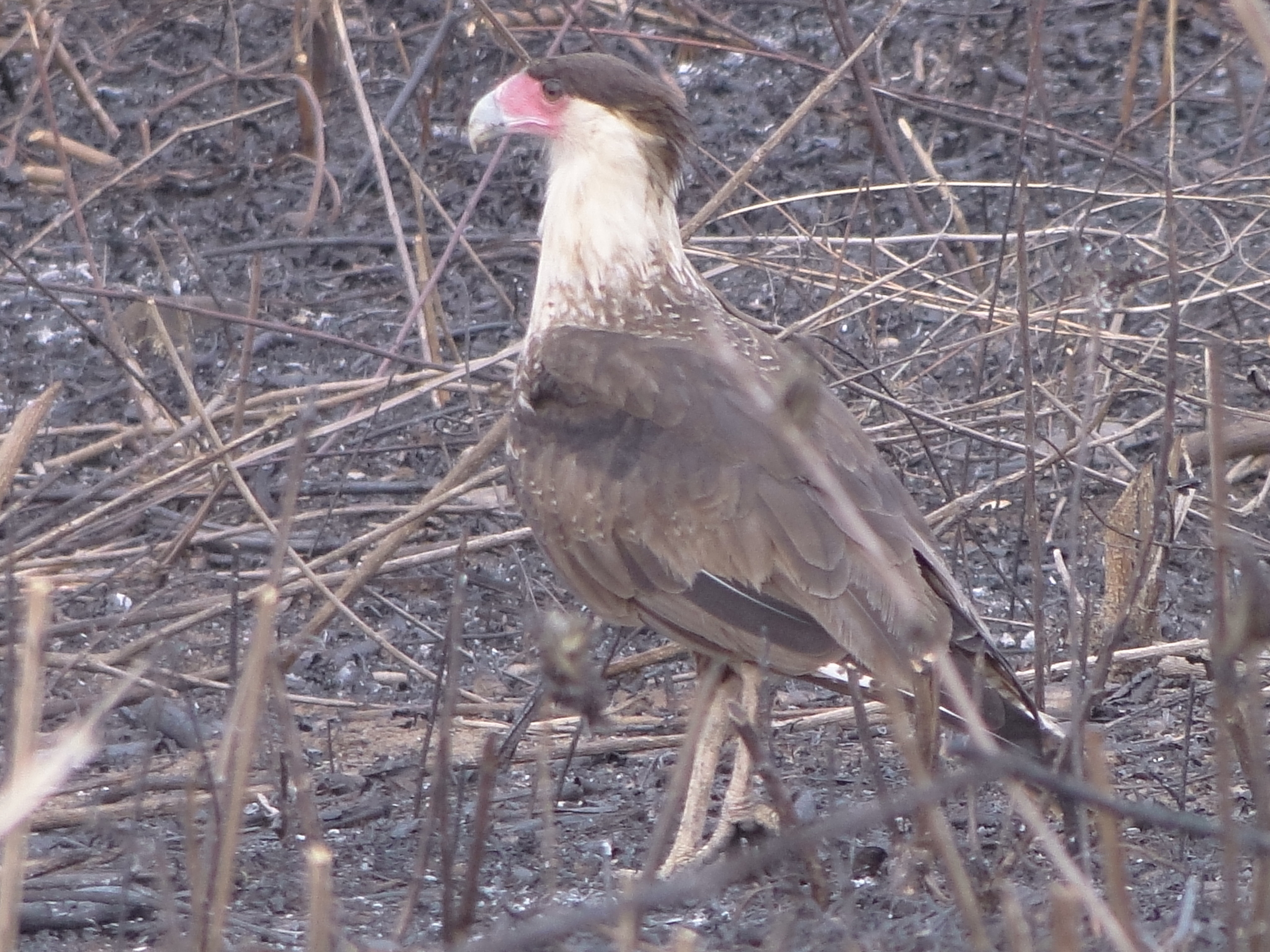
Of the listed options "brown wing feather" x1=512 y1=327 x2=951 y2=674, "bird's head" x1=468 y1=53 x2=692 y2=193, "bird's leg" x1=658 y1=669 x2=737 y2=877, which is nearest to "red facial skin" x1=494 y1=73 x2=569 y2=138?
"bird's head" x1=468 y1=53 x2=692 y2=193

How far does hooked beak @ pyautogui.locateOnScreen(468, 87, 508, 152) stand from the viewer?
5.21 metres

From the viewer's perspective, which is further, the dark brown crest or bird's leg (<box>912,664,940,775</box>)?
the dark brown crest

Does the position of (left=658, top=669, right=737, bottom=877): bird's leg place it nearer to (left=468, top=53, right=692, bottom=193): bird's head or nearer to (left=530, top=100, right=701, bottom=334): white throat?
(left=530, top=100, right=701, bottom=334): white throat

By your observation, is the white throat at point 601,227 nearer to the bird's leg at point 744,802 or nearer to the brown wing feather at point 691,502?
the brown wing feather at point 691,502

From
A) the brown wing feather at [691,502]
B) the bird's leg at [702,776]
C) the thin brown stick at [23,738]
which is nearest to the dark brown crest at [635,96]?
the brown wing feather at [691,502]

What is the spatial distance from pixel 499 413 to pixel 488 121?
1.33 meters

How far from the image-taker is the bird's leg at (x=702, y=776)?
4438mm

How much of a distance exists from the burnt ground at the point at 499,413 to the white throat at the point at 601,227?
73 cm

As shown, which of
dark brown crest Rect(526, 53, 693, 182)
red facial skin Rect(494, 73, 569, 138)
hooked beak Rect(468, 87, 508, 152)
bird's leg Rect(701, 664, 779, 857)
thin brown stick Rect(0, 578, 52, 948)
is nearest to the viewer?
thin brown stick Rect(0, 578, 52, 948)

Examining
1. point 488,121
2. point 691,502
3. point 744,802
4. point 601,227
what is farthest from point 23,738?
point 488,121

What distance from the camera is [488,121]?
526 centimetres

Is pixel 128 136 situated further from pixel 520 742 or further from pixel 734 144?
pixel 520 742

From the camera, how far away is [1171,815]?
1768 mm

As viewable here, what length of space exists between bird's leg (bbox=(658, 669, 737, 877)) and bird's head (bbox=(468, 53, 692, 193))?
1.47 meters
